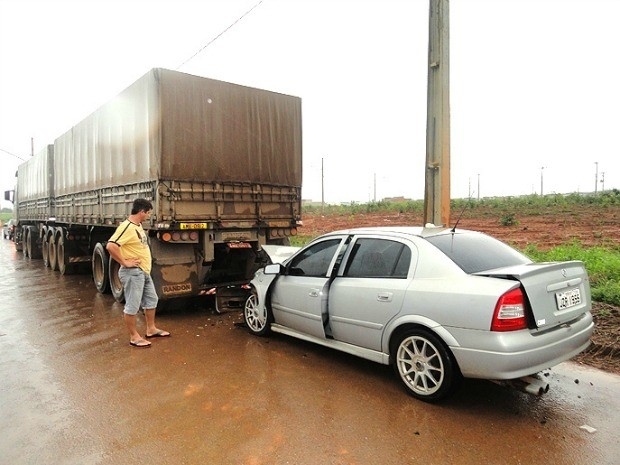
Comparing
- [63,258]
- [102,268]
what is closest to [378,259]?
[102,268]

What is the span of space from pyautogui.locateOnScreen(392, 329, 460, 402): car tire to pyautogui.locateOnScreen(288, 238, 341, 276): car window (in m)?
1.22

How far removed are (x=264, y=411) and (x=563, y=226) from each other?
68.3 feet

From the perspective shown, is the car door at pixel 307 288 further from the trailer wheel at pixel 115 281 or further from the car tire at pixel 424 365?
the trailer wheel at pixel 115 281

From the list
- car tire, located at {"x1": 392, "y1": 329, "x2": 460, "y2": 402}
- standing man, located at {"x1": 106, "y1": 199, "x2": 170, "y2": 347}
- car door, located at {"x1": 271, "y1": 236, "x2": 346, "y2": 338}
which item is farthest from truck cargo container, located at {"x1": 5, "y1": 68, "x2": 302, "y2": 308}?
car tire, located at {"x1": 392, "y1": 329, "x2": 460, "y2": 402}

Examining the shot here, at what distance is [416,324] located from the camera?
3.57 meters

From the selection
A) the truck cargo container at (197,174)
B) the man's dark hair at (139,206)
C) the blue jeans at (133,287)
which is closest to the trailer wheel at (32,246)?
the truck cargo container at (197,174)

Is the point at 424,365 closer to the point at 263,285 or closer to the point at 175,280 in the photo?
the point at 263,285

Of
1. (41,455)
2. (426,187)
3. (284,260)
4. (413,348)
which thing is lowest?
(41,455)

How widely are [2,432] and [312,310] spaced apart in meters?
2.75

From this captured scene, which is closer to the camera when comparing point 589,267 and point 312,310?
point 312,310

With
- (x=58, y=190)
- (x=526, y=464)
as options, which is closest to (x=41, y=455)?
(x=526, y=464)

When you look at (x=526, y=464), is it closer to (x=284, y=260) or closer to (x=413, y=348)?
(x=413, y=348)

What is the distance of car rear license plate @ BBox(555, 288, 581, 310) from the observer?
11.1 ft

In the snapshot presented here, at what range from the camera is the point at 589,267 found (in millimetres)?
7434
